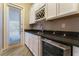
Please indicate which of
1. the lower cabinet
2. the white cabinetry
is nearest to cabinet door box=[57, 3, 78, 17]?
the white cabinetry

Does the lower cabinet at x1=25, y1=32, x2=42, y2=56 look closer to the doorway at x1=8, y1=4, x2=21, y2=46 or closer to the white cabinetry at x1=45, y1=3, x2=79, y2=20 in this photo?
the white cabinetry at x1=45, y1=3, x2=79, y2=20

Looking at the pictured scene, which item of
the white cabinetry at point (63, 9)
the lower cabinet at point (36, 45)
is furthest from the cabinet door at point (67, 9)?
the lower cabinet at point (36, 45)

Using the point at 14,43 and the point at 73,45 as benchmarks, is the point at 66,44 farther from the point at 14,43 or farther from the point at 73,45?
the point at 14,43

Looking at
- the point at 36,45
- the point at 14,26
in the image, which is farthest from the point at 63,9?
the point at 14,26

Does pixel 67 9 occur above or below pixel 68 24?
above

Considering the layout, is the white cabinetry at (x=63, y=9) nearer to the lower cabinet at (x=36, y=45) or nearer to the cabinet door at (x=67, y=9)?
the cabinet door at (x=67, y=9)

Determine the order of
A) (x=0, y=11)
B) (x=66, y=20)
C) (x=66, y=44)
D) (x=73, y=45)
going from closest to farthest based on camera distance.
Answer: (x=73, y=45)
(x=66, y=44)
(x=66, y=20)
(x=0, y=11)

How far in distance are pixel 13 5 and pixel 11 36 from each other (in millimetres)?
1236

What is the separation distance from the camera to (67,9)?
1763mm

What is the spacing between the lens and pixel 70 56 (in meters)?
1.27

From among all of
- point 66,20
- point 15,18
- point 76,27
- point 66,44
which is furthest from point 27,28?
point 66,44

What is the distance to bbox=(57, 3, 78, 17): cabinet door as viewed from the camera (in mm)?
1545

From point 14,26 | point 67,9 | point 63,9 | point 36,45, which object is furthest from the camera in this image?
point 14,26

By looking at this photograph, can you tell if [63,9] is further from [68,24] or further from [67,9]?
[68,24]
